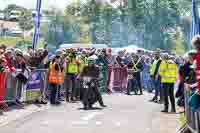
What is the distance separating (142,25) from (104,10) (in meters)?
5.54

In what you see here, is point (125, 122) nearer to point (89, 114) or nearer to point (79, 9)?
point (89, 114)

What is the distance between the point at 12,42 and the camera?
76000mm

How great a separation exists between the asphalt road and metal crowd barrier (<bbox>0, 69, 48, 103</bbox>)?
3.28ft

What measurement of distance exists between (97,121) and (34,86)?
17.7ft

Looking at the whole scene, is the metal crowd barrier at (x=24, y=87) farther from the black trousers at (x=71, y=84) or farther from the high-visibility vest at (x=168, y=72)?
the high-visibility vest at (x=168, y=72)

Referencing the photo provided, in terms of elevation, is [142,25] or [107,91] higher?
[142,25]

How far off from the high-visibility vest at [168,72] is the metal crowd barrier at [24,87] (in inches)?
172

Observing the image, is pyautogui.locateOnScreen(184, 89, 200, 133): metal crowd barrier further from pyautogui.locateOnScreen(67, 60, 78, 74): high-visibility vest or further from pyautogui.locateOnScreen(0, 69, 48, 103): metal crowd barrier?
pyautogui.locateOnScreen(67, 60, 78, 74): high-visibility vest

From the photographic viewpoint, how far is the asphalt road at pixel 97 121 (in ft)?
46.3

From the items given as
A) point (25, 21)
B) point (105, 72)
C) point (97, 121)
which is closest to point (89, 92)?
point (97, 121)

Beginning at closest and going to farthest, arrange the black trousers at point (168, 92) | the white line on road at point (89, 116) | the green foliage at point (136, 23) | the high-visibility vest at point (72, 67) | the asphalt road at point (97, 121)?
the asphalt road at point (97, 121), the white line on road at point (89, 116), the black trousers at point (168, 92), the high-visibility vest at point (72, 67), the green foliage at point (136, 23)

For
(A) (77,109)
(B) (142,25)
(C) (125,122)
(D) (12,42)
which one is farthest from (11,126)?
(D) (12,42)

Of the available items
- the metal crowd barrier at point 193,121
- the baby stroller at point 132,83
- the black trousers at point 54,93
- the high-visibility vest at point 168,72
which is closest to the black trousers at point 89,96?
the black trousers at point 54,93

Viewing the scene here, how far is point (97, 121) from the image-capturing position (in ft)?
52.0
